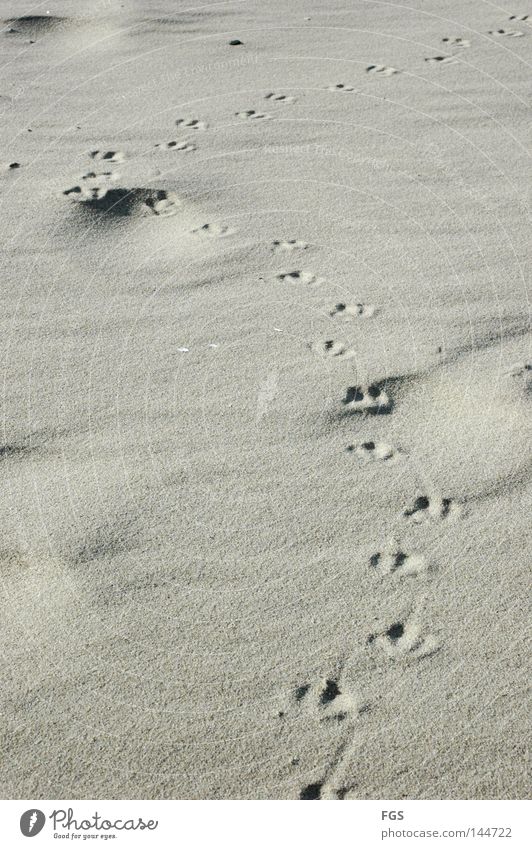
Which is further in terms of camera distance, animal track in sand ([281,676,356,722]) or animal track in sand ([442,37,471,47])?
animal track in sand ([442,37,471,47])

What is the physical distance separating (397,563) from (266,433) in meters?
0.56

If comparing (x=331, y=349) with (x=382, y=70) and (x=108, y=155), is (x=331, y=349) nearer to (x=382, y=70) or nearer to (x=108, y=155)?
(x=108, y=155)

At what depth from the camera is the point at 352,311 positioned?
9.56 ft

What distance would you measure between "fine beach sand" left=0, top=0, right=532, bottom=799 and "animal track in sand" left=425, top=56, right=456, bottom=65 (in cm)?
6

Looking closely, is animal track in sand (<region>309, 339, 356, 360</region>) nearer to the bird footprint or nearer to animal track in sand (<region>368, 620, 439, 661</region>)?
the bird footprint

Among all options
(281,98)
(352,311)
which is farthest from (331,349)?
(281,98)

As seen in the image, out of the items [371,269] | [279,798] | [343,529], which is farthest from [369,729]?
[371,269]

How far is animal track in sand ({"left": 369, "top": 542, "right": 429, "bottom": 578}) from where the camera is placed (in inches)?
82.7

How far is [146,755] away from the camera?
176 centimetres

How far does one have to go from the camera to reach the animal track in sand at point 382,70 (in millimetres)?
4359

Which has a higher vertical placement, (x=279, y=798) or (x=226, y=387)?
(x=226, y=387)

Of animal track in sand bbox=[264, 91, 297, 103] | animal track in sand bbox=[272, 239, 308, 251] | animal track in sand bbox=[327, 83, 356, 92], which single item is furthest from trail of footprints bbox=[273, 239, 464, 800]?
animal track in sand bbox=[327, 83, 356, 92]

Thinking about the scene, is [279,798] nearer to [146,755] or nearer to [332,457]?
[146,755]

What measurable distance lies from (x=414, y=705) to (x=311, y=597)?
345mm
